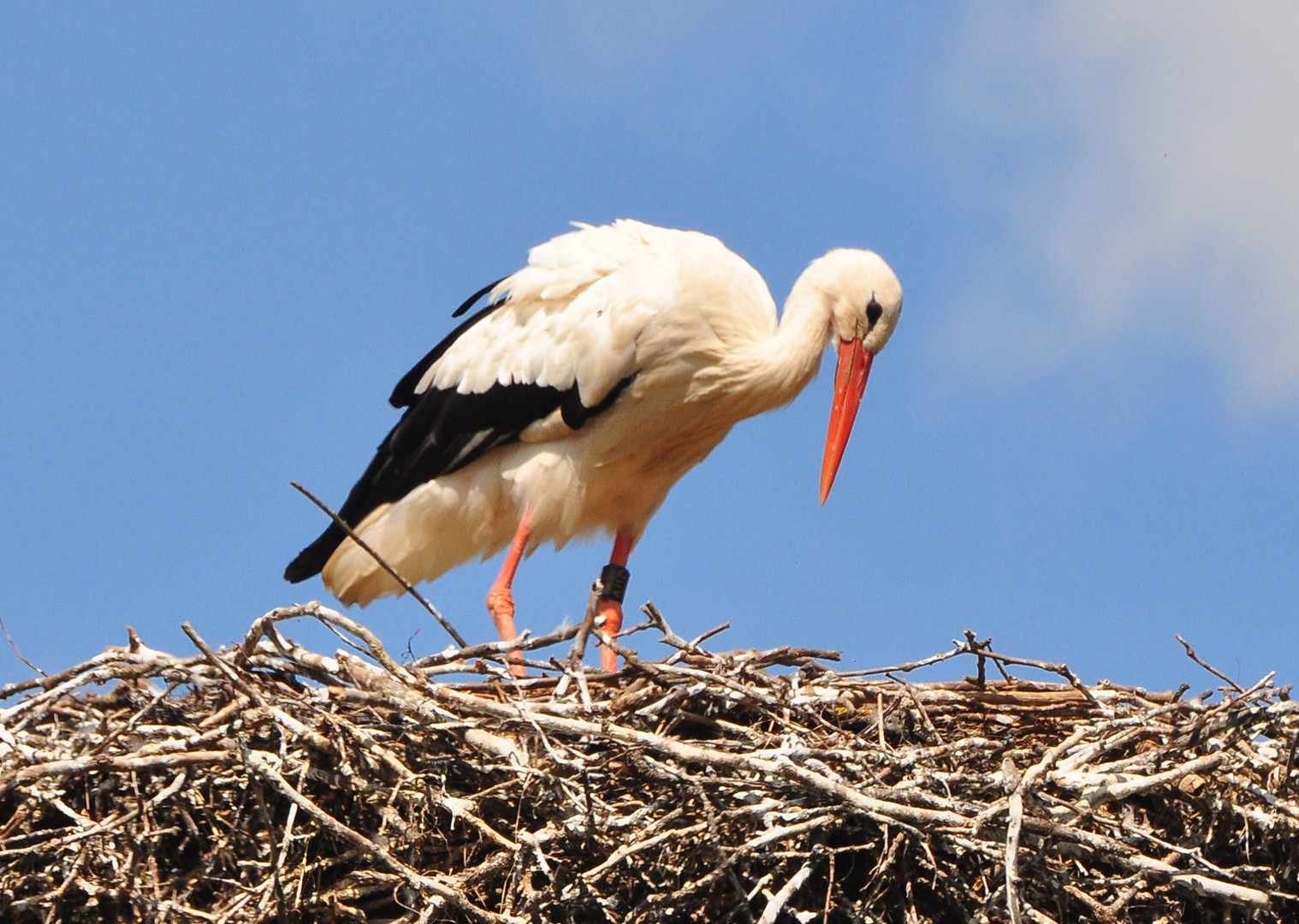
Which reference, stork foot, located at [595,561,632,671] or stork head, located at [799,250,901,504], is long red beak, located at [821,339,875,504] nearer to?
stork head, located at [799,250,901,504]

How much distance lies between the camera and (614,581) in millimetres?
6574

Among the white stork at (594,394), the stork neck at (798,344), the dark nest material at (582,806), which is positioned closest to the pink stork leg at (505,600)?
the white stork at (594,394)

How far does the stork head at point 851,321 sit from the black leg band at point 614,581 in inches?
32.5

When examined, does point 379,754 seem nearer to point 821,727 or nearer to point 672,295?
point 821,727

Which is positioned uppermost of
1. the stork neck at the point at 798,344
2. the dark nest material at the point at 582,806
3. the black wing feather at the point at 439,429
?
the stork neck at the point at 798,344

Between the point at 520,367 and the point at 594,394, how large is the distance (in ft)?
1.22

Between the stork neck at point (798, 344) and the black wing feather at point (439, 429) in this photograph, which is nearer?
the stork neck at point (798, 344)

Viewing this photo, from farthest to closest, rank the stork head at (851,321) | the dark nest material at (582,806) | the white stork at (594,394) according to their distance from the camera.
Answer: the stork head at (851,321), the white stork at (594,394), the dark nest material at (582,806)

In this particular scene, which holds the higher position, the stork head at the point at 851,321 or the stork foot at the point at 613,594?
the stork head at the point at 851,321

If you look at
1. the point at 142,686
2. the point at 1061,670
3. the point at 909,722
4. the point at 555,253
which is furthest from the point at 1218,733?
the point at 555,253

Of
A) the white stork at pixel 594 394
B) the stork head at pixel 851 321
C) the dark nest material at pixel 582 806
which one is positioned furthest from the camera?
the stork head at pixel 851 321

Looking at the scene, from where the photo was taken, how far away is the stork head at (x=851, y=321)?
20.4ft

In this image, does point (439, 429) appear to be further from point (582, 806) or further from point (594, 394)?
point (582, 806)

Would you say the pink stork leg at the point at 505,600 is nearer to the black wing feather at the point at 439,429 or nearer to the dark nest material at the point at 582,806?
the black wing feather at the point at 439,429
